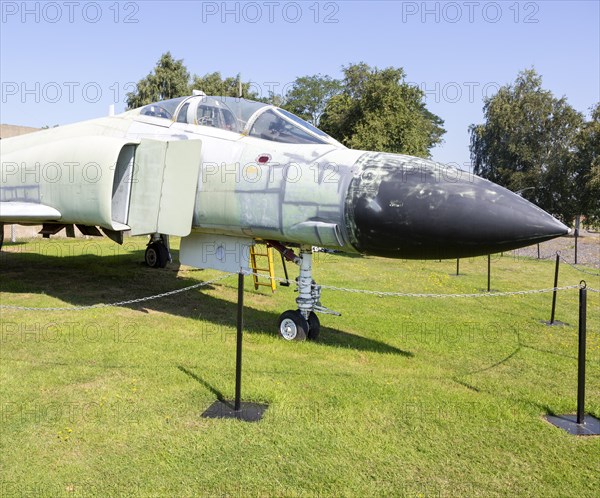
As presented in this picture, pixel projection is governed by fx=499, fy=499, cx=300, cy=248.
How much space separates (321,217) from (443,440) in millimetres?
2634

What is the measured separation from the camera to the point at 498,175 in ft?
167

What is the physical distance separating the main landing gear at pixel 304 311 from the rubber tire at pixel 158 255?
23.8 feet

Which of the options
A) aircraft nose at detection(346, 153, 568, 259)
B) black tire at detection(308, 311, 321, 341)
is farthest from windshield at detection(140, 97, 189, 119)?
black tire at detection(308, 311, 321, 341)

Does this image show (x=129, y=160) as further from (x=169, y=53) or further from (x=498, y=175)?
(x=498, y=175)

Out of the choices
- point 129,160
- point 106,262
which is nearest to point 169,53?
point 106,262

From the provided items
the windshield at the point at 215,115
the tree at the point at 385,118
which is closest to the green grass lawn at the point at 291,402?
the windshield at the point at 215,115

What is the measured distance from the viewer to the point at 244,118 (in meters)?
6.84

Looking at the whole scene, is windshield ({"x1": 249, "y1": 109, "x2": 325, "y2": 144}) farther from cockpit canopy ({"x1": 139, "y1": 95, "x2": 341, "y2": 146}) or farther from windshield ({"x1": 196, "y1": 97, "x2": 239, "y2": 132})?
windshield ({"x1": 196, "y1": 97, "x2": 239, "y2": 132})

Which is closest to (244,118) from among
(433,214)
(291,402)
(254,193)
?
(254,193)

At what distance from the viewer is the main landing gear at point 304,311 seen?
6.45 m

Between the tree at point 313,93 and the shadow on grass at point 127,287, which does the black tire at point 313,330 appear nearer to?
the shadow on grass at point 127,287

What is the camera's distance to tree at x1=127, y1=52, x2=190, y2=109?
40.3 meters

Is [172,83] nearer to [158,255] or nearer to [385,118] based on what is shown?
[385,118]

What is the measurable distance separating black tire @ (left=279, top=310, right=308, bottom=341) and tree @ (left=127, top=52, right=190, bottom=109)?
37074mm
